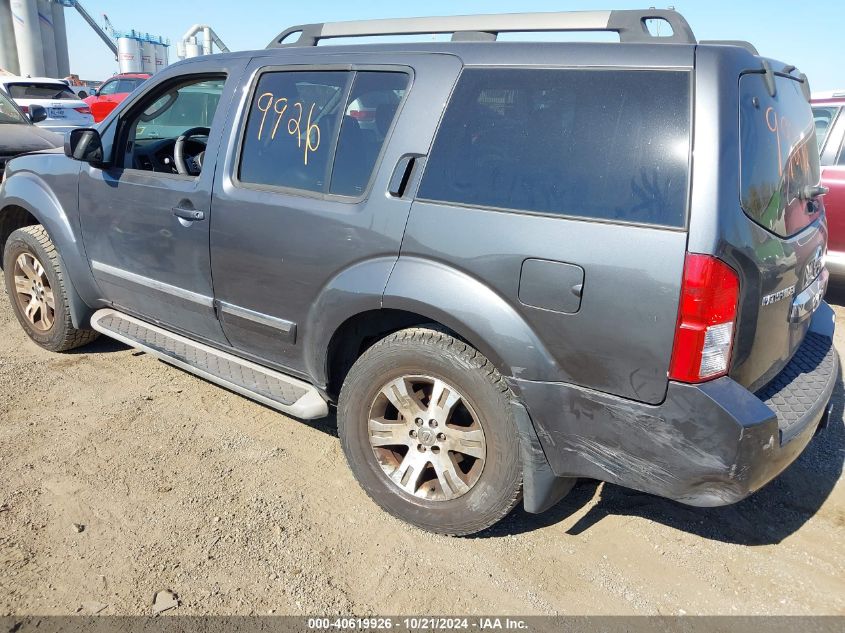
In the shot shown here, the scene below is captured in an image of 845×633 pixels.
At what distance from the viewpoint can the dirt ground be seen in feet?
7.54

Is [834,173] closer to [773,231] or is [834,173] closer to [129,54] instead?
[773,231]

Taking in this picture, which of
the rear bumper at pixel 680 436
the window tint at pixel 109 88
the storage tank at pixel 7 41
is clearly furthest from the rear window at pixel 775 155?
the storage tank at pixel 7 41

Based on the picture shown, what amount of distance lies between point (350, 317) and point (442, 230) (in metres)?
0.57

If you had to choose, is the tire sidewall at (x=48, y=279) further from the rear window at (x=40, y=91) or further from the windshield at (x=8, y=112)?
the rear window at (x=40, y=91)

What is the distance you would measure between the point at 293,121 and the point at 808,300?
91.4 inches

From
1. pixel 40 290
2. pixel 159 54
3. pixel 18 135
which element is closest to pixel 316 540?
pixel 40 290

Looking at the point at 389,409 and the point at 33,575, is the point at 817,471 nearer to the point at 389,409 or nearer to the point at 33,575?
the point at 389,409

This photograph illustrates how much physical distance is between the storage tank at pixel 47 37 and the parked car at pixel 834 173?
5329cm

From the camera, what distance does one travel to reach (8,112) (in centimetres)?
809

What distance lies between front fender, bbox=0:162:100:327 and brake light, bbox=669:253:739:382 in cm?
340

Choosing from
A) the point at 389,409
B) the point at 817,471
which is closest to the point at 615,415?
the point at 389,409

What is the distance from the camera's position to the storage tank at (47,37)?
155 feet

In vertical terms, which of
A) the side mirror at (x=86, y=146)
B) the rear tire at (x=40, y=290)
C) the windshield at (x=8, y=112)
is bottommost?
the rear tire at (x=40, y=290)

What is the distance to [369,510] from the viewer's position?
2803mm
